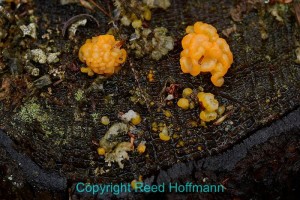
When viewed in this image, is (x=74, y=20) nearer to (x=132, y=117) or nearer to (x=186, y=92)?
(x=132, y=117)

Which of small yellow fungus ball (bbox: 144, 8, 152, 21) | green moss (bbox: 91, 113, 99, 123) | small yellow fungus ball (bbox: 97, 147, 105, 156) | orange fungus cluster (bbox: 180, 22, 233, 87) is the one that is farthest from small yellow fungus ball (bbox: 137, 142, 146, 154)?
small yellow fungus ball (bbox: 144, 8, 152, 21)

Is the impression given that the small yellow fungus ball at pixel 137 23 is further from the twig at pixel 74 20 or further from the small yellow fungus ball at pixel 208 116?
the small yellow fungus ball at pixel 208 116

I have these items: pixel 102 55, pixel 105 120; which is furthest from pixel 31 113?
pixel 102 55

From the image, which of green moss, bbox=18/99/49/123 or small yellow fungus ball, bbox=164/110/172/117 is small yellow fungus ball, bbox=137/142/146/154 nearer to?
small yellow fungus ball, bbox=164/110/172/117

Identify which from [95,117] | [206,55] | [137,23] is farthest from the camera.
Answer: [137,23]

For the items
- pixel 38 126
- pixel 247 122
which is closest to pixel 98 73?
pixel 38 126

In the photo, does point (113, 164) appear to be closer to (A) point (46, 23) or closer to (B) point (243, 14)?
(A) point (46, 23)

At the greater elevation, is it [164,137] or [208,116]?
[208,116]
